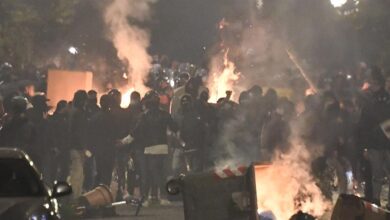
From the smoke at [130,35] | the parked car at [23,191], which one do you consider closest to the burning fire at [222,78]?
the smoke at [130,35]

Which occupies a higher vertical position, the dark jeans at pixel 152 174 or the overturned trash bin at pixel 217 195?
the dark jeans at pixel 152 174

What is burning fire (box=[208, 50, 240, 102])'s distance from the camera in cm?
2188

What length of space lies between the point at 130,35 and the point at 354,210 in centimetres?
1731

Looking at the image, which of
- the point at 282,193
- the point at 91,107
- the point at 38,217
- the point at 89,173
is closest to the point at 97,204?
the point at 89,173

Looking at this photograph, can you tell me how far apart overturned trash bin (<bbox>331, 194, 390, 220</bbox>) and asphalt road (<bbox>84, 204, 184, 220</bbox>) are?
4216 millimetres

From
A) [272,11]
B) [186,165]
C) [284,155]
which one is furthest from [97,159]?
[272,11]

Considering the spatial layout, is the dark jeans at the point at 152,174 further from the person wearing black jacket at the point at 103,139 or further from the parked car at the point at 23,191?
the parked car at the point at 23,191

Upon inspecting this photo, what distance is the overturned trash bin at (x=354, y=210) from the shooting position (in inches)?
339

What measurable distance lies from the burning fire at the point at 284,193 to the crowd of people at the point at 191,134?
220 centimetres

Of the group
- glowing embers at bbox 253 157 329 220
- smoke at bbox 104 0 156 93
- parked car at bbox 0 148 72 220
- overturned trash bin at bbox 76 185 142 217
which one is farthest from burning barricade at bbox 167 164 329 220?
smoke at bbox 104 0 156 93

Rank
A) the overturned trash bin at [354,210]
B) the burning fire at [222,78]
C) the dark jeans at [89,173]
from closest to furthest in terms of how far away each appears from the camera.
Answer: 1. the overturned trash bin at [354,210]
2. the dark jeans at [89,173]
3. the burning fire at [222,78]

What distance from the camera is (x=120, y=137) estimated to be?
14.3 m

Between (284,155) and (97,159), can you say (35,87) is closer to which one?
(97,159)

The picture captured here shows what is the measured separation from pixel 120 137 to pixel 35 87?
13.2 feet
